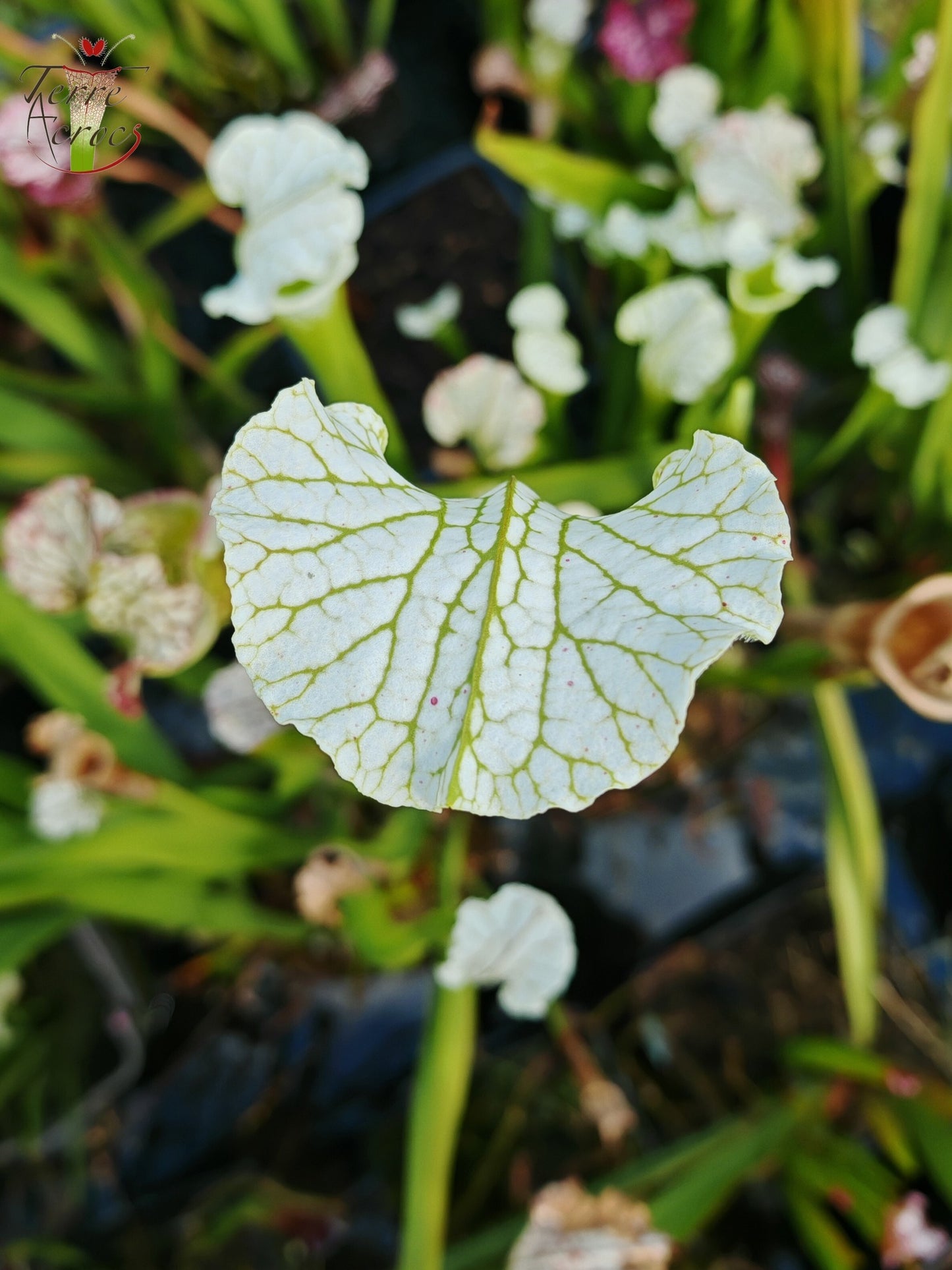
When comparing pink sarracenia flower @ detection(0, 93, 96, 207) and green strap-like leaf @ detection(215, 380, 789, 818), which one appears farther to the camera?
pink sarracenia flower @ detection(0, 93, 96, 207)

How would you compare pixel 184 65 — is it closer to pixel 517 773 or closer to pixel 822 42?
pixel 822 42

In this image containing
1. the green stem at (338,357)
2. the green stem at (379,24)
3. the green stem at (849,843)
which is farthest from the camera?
the green stem at (379,24)

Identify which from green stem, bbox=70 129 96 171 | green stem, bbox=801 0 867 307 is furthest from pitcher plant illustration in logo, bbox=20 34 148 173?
green stem, bbox=801 0 867 307

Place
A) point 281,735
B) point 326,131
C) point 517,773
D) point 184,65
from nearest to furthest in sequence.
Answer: point 517,773
point 326,131
point 281,735
point 184,65

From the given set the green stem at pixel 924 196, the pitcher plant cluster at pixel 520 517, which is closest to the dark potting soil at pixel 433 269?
the pitcher plant cluster at pixel 520 517

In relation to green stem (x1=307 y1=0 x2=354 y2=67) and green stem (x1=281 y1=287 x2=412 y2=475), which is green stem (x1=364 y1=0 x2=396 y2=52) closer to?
green stem (x1=307 y1=0 x2=354 y2=67)

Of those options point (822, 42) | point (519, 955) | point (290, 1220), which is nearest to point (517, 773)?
point (519, 955)

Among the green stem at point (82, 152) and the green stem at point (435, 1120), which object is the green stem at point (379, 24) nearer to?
the green stem at point (82, 152)
